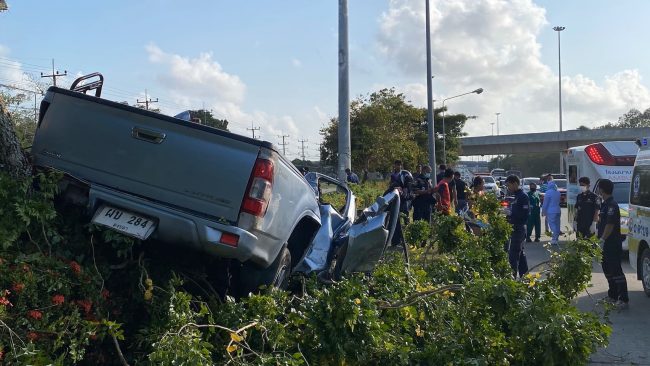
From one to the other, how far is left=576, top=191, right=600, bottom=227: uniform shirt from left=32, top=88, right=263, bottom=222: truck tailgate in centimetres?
869

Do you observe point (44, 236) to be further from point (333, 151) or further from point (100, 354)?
point (333, 151)

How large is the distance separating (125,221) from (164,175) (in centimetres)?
42

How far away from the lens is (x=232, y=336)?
155 inches

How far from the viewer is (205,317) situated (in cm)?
467

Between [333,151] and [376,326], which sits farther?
[333,151]

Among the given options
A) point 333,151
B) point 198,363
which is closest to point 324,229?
point 198,363

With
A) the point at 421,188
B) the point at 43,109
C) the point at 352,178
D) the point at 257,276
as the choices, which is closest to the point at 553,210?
the point at 421,188

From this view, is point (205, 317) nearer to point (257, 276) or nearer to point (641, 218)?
point (257, 276)

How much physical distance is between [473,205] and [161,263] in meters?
5.62

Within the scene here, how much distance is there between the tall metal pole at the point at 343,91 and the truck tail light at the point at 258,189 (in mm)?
10540

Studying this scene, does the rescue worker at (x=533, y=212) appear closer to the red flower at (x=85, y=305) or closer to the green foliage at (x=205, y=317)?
the green foliage at (x=205, y=317)

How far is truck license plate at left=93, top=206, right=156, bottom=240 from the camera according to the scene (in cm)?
443

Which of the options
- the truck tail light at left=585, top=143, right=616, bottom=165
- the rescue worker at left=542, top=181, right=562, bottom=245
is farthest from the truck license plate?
the truck tail light at left=585, top=143, right=616, bottom=165

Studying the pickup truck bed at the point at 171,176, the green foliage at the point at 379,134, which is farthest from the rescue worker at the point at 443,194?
the green foliage at the point at 379,134
